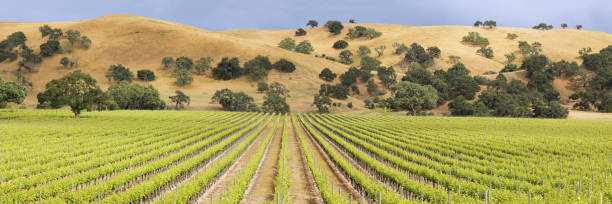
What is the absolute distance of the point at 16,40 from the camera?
14900 centimetres

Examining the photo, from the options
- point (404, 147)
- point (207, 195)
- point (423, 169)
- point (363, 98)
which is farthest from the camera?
point (363, 98)

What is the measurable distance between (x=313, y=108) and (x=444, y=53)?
103 metres

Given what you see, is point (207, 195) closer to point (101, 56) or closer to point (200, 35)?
point (101, 56)

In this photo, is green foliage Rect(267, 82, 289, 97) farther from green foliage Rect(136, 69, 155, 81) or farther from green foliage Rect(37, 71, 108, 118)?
green foliage Rect(37, 71, 108, 118)

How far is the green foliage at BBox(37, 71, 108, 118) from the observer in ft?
150

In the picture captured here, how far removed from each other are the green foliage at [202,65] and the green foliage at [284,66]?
28.1 metres

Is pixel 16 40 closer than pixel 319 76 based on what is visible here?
No

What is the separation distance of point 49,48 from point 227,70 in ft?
262

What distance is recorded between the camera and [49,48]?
14138 centimetres

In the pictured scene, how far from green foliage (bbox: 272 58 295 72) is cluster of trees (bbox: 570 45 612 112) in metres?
95.8

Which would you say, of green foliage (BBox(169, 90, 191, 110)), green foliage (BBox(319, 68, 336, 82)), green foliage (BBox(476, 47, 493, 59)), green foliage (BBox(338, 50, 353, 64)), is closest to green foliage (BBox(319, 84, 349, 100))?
green foliage (BBox(319, 68, 336, 82))

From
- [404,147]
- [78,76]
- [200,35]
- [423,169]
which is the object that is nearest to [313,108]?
[78,76]

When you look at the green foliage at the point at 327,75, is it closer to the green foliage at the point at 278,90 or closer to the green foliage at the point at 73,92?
the green foliage at the point at 278,90

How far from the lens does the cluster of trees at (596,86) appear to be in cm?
9076
